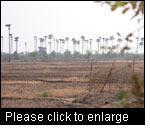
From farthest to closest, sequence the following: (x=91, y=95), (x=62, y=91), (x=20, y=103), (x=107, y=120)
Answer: (x=62, y=91) < (x=91, y=95) < (x=20, y=103) < (x=107, y=120)

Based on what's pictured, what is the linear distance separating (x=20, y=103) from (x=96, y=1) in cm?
924

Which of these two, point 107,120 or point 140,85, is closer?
point 140,85

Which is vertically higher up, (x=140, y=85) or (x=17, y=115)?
(x=140, y=85)

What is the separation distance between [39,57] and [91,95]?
66710mm

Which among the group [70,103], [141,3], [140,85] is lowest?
[70,103]

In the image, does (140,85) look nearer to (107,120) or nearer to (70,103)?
(107,120)

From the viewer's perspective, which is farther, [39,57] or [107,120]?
[39,57]

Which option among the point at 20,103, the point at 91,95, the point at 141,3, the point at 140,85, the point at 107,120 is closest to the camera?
the point at 140,85

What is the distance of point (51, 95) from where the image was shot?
1507 cm

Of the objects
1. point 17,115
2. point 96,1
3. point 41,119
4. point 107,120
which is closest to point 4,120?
point 17,115

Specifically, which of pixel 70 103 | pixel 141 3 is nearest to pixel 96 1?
pixel 141 3

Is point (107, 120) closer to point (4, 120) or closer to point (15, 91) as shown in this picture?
point (4, 120)

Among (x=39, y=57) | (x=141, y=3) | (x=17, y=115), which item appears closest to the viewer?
(x=141, y=3)

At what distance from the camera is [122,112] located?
7871 millimetres
